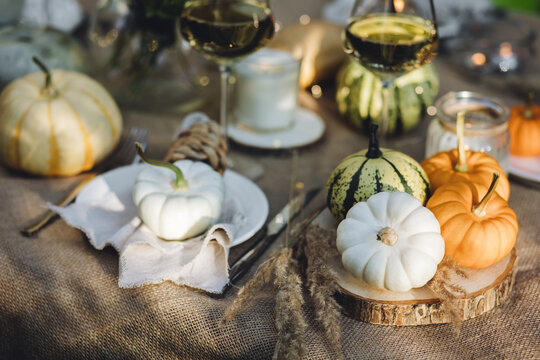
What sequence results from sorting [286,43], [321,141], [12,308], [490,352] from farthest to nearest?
1. [286,43]
2. [321,141]
3. [12,308]
4. [490,352]

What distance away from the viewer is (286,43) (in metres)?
1.83

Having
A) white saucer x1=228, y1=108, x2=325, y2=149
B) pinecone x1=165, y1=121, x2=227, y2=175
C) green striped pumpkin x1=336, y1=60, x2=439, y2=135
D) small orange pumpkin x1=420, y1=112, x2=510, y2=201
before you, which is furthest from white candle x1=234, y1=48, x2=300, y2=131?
small orange pumpkin x1=420, y1=112, x2=510, y2=201

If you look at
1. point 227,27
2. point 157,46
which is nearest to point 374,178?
point 227,27

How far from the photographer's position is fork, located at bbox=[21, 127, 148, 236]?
1.19m

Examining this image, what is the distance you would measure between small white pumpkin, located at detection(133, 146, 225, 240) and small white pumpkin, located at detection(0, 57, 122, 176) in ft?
0.98

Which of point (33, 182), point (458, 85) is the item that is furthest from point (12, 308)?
point (458, 85)

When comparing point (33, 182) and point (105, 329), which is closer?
point (105, 329)

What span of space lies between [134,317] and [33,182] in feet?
1.71

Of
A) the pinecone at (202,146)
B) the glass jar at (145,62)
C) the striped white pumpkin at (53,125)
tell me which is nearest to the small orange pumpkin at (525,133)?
the pinecone at (202,146)

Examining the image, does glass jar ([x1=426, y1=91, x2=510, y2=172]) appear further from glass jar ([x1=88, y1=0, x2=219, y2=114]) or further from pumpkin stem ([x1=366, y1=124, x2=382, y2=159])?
glass jar ([x1=88, y1=0, x2=219, y2=114])

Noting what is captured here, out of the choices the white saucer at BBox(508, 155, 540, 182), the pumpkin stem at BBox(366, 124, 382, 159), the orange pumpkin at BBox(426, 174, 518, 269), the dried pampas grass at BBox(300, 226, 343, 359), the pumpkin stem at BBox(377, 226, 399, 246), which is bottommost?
the white saucer at BBox(508, 155, 540, 182)

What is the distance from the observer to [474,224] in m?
1.03

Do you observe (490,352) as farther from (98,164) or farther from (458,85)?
(458,85)

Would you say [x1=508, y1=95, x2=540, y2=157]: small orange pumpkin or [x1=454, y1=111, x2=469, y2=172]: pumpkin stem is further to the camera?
[x1=508, y1=95, x2=540, y2=157]: small orange pumpkin
